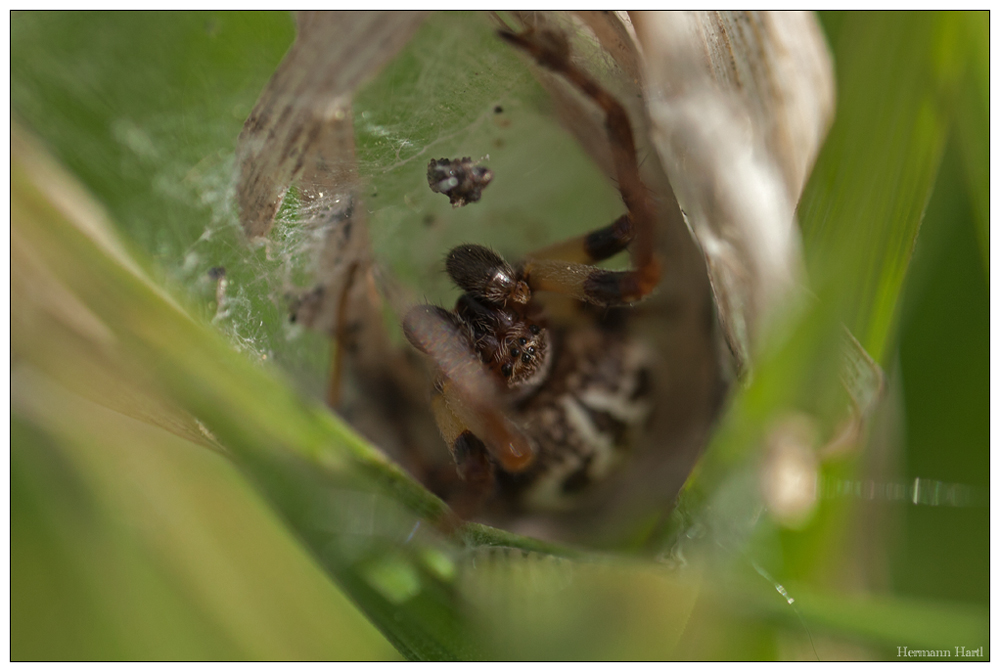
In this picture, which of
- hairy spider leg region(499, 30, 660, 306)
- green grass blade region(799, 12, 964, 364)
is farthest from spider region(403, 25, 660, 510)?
green grass blade region(799, 12, 964, 364)

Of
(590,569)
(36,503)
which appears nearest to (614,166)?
(590,569)

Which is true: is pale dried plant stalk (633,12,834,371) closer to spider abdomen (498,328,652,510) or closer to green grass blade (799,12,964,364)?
green grass blade (799,12,964,364)

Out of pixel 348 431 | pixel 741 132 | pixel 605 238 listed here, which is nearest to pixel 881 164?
pixel 741 132

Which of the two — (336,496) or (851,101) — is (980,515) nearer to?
(851,101)

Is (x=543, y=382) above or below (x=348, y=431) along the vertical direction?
above

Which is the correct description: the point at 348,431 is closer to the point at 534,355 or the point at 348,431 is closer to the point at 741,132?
the point at 534,355
